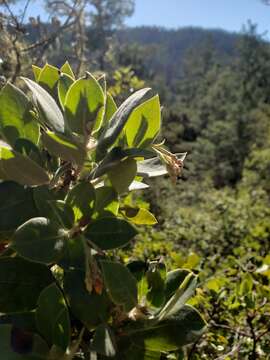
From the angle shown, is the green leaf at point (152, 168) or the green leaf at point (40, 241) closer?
the green leaf at point (40, 241)

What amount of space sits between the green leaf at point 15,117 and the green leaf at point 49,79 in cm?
5

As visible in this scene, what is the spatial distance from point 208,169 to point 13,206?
21322mm

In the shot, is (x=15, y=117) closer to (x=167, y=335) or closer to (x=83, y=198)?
(x=83, y=198)

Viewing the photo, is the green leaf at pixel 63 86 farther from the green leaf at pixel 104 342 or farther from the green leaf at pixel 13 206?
the green leaf at pixel 104 342

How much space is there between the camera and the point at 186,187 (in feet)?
39.9

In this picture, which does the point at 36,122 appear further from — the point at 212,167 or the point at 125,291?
the point at 212,167

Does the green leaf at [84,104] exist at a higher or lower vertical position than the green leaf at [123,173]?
higher

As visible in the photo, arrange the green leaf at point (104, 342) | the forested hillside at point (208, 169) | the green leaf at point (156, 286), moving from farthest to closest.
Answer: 1. the forested hillside at point (208, 169)
2. the green leaf at point (156, 286)
3. the green leaf at point (104, 342)

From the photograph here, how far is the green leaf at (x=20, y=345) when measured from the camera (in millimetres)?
525

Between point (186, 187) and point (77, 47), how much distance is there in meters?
9.08

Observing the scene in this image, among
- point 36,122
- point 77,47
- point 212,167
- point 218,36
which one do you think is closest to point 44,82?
point 36,122

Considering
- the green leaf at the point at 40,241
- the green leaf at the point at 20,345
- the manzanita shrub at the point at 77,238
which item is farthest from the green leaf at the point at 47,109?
the green leaf at the point at 20,345

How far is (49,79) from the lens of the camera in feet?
2.23

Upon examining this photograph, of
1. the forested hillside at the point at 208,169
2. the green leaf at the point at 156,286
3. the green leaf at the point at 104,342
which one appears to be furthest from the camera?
the forested hillside at the point at 208,169
